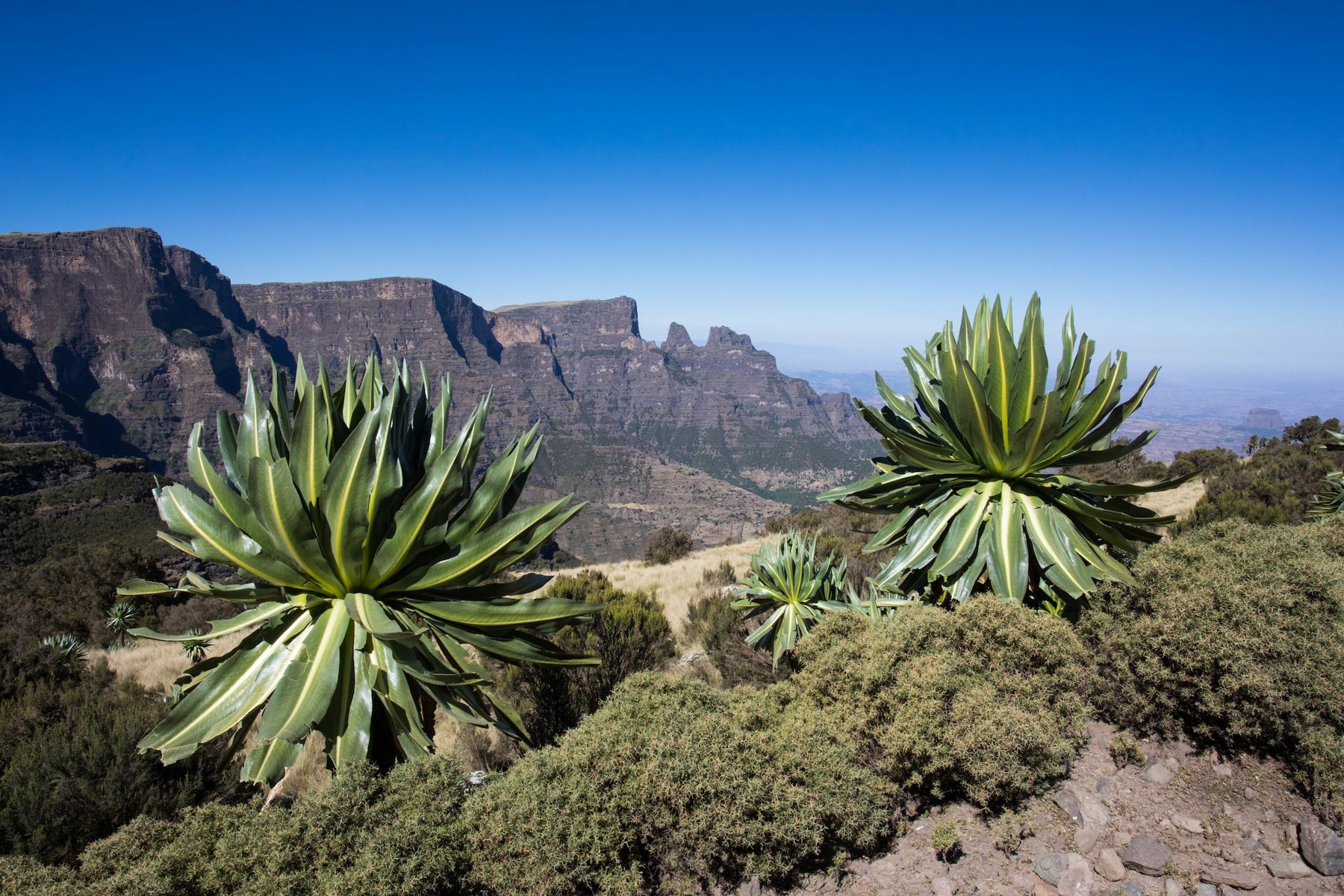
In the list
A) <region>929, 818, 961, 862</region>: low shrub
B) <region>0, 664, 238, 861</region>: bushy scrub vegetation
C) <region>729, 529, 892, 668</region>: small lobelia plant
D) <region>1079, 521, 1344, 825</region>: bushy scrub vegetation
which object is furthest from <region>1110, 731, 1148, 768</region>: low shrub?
<region>0, 664, 238, 861</region>: bushy scrub vegetation

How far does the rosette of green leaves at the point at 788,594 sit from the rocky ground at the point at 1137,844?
271 centimetres

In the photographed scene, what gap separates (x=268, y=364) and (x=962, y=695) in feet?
468

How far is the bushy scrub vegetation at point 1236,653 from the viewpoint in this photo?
8.45ft

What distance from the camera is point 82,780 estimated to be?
11.6 ft

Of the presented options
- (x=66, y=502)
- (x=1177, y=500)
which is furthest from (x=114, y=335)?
(x=1177, y=500)

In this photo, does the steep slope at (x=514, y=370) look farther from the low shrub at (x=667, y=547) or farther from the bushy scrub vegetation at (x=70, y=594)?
the bushy scrub vegetation at (x=70, y=594)

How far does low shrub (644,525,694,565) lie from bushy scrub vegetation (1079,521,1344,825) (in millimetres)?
14737

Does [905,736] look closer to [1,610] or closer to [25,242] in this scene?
[1,610]

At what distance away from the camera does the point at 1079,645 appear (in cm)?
316

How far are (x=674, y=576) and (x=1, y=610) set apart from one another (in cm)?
1337

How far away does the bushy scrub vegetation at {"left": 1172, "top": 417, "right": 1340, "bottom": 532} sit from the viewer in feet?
32.4

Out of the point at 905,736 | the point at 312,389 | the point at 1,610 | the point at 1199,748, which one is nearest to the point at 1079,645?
the point at 1199,748

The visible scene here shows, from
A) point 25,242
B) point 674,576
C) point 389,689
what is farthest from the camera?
point 25,242

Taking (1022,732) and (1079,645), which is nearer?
(1022,732)
